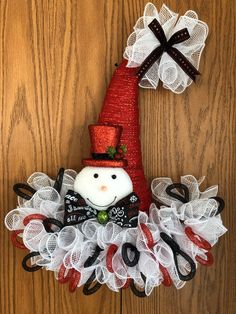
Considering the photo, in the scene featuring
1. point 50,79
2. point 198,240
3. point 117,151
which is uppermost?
point 50,79

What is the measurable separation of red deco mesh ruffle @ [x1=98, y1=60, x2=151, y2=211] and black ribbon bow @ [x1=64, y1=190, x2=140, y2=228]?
43 millimetres

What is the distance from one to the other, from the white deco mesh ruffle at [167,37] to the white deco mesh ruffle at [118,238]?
243mm

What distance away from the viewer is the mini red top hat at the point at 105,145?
0.79m

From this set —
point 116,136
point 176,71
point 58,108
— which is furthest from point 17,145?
point 176,71

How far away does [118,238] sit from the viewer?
79cm

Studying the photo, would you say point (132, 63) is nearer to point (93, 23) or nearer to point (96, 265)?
point (93, 23)

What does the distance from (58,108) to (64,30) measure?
0.54 feet

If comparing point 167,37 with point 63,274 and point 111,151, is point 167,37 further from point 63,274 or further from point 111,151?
point 63,274

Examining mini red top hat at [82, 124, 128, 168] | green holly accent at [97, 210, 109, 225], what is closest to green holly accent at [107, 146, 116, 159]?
mini red top hat at [82, 124, 128, 168]

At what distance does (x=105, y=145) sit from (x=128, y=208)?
12cm

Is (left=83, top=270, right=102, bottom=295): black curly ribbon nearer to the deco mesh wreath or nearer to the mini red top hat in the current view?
the deco mesh wreath

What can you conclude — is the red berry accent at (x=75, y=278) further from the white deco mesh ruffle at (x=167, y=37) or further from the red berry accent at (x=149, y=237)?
the white deco mesh ruffle at (x=167, y=37)

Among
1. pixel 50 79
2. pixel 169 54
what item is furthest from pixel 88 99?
pixel 169 54

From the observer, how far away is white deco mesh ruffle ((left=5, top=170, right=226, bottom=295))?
0.77 meters
